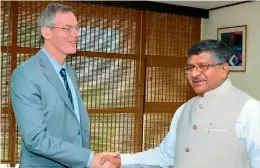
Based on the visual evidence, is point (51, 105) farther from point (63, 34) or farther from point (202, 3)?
point (202, 3)

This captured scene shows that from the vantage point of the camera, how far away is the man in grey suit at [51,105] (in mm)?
1988

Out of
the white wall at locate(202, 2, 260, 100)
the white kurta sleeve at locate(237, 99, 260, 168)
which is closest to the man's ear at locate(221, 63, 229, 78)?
the white kurta sleeve at locate(237, 99, 260, 168)

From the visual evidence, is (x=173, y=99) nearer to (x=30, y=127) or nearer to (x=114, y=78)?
(x=114, y=78)

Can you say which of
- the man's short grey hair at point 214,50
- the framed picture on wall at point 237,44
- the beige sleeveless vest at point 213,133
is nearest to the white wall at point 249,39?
the framed picture on wall at point 237,44

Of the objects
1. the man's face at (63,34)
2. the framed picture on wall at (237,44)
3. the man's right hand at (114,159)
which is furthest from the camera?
the framed picture on wall at (237,44)

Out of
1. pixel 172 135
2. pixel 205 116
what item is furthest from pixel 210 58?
pixel 172 135

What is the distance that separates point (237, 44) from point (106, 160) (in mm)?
Answer: 2934

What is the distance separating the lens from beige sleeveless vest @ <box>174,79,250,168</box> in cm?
189

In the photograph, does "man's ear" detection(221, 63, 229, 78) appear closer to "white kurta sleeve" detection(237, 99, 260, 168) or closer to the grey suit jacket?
"white kurta sleeve" detection(237, 99, 260, 168)

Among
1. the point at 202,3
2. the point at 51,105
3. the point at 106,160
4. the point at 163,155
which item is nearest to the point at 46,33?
the point at 51,105

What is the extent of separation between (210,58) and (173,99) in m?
3.20

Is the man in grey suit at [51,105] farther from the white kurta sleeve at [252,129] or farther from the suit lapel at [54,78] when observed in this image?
the white kurta sleeve at [252,129]

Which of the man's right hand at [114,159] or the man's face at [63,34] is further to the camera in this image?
the man's right hand at [114,159]

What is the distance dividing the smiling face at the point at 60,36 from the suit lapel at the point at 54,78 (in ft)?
0.35
